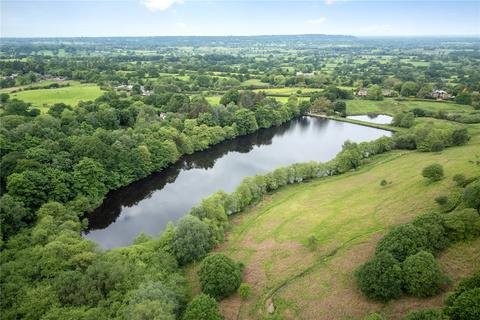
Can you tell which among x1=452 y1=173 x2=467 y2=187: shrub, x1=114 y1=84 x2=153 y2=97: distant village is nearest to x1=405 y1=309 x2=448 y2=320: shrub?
x1=452 y1=173 x2=467 y2=187: shrub

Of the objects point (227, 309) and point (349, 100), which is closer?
point (227, 309)

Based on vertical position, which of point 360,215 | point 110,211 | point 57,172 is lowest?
point 110,211

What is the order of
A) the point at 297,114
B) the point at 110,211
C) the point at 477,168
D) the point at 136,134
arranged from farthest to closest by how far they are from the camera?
the point at 297,114 → the point at 136,134 → the point at 110,211 → the point at 477,168

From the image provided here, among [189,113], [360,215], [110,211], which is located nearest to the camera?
[360,215]

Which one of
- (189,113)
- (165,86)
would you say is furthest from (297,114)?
(165,86)

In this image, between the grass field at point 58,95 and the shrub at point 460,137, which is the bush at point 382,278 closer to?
the shrub at point 460,137

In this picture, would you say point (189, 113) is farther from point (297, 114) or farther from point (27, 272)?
point (27, 272)

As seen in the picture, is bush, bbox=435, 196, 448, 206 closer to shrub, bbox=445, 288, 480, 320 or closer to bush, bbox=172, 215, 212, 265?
shrub, bbox=445, 288, 480, 320

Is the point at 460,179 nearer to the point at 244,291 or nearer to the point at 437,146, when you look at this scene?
the point at 437,146
